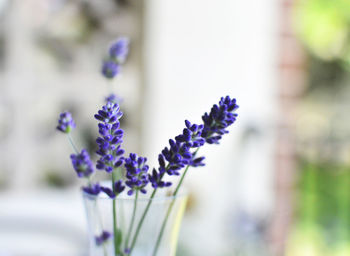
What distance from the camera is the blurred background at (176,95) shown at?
2.43 meters

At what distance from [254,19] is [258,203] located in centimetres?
85

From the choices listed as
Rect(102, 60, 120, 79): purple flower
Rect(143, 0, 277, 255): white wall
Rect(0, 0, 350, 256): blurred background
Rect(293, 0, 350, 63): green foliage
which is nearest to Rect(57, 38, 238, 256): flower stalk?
Rect(102, 60, 120, 79): purple flower

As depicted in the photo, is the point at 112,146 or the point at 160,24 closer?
the point at 112,146

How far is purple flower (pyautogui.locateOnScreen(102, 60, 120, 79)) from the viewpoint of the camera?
0.71 metres

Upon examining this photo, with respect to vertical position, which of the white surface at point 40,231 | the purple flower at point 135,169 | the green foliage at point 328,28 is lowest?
the white surface at point 40,231

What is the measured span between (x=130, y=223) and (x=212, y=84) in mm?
1892

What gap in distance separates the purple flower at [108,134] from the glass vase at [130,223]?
0.06 meters

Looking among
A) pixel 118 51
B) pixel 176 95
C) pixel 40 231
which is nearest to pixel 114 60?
pixel 118 51

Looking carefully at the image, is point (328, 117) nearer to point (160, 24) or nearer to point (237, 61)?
point (237, 61)

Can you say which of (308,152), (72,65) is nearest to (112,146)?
(72,65)

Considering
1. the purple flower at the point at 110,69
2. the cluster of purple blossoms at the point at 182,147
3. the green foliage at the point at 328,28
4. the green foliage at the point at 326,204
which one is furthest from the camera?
the green foliage at the point at 328,28

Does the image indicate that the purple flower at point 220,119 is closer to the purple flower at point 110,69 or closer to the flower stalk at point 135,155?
the flower stalk at point 135,155

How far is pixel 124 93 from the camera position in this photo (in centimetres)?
257

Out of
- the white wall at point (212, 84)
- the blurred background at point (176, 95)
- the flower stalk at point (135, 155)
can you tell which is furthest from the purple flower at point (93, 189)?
the white wall at point (212, 84)
